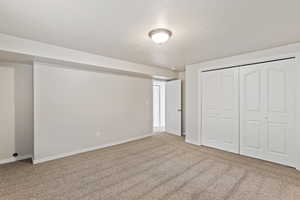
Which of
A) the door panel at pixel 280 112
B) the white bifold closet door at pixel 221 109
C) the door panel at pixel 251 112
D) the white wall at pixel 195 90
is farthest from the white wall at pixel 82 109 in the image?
the door panel at pixel 280 112

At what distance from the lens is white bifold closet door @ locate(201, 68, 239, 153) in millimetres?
3561

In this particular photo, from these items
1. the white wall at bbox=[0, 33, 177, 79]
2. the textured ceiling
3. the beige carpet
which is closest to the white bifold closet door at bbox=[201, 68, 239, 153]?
the beige carpet

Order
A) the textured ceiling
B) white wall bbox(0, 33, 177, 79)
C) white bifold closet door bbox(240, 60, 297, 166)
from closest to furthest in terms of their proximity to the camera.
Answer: the textured ceiling < white wall bbox(0, 33, 177, 79) < white bifold closet door bbox(240, 60, 297, 166)

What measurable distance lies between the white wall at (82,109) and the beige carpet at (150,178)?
0.46 meters

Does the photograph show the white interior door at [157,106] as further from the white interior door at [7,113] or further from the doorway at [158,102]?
the white interior door at [7,113]

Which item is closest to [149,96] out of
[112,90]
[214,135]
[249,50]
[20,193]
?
[112,90]

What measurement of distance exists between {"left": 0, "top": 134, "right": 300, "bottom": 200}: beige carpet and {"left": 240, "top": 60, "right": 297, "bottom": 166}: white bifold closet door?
299 millimetres

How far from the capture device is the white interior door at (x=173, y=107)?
5.32 metres

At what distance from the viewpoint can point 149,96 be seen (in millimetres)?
5246

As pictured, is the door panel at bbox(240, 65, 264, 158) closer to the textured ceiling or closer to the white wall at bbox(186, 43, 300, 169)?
the white wall at bbox(186, 43, 300, 169)

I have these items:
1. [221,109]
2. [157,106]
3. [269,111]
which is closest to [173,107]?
[157,106]

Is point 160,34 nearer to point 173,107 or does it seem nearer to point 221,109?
point 221,109

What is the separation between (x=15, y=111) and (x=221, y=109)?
15.5ft

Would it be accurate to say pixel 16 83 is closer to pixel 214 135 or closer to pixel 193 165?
pixel 193 165
